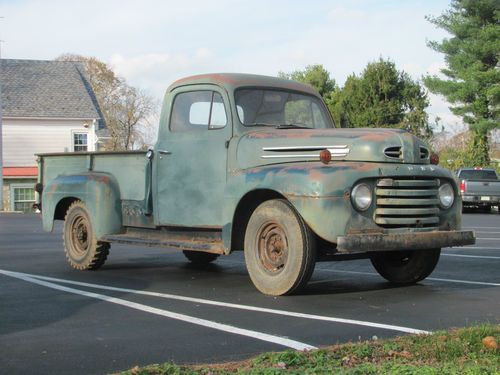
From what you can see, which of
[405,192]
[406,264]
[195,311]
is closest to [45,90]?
[406,264]

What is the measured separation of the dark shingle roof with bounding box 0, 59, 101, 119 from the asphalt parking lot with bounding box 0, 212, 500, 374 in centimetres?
3026

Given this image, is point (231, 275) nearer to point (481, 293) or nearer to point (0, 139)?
point (481, 293)

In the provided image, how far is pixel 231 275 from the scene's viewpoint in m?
9.48

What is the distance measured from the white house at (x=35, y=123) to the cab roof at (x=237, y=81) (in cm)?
3067

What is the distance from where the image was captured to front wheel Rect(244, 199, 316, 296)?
716 centimetres

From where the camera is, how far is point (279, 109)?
28.6ft

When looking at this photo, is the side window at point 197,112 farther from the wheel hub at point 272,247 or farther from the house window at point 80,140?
the house window at point 80,140

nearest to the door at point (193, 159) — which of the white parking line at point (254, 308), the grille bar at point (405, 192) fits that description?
the white parking line at point (254, 308)

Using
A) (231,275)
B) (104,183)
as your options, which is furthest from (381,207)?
(104,183)

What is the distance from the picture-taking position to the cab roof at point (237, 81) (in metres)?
8.60

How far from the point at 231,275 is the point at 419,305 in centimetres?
309

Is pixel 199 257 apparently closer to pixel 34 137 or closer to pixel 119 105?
pixel 34 137

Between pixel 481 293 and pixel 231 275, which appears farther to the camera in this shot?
pixel 231 275

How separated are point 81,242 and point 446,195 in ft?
16.1
